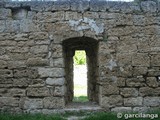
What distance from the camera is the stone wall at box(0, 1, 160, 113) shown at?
638cm

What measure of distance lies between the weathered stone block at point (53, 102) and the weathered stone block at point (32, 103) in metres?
0.11

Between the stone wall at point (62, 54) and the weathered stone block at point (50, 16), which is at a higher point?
the weathered stone block at point (50, 16)

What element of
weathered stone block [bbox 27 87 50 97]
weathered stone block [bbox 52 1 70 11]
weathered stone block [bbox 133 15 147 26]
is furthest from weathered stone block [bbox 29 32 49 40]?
weathered stone block [bbox 133 15 147 26]

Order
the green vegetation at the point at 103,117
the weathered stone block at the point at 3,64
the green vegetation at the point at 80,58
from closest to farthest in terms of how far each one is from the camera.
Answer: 1. the green vegetation at the point at 103,117
2. the weathered stone block at the point at 3,64
3. the green vegetation at the point at 80,58

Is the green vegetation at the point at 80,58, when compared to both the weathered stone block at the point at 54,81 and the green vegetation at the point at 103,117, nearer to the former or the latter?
the weathered stone block at the point at 54,81

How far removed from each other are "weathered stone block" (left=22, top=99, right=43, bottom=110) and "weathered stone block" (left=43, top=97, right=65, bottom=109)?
0.11m

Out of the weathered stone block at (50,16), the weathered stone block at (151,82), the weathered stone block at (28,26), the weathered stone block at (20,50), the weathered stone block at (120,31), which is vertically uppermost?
the weathered stone block at (50,16)

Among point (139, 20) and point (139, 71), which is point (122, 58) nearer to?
point (139, 71)

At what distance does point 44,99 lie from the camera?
637 cm

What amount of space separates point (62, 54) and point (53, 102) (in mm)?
1059

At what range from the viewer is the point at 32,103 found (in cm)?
638

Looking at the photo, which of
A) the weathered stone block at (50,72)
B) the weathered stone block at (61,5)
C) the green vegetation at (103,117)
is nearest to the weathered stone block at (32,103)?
the weathered stone block at (50,72)

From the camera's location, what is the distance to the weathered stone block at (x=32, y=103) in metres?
6.38

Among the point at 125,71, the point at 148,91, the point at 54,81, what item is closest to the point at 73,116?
the point at 54,81
